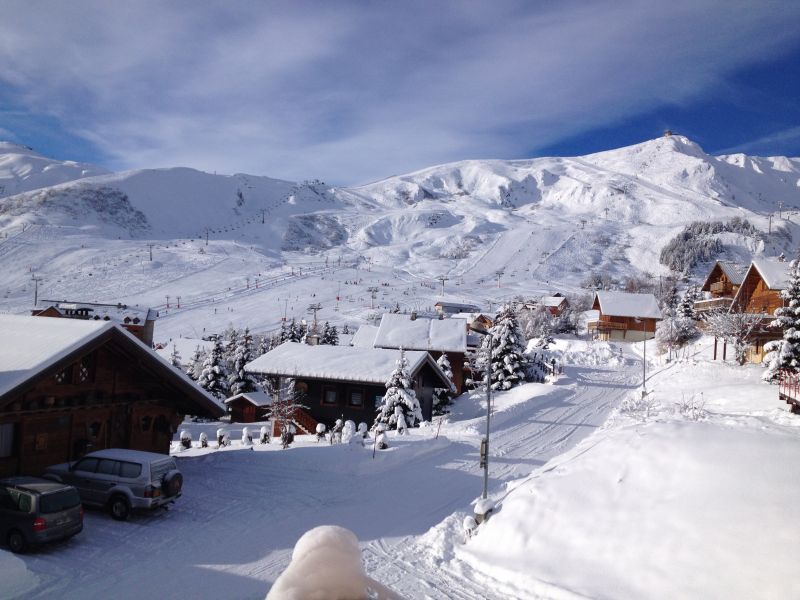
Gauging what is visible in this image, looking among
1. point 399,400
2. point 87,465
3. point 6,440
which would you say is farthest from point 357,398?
point 6,440

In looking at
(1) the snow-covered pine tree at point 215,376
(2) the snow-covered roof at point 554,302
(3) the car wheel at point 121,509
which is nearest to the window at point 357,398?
(1) the snow-covered pine tree at point 215,376

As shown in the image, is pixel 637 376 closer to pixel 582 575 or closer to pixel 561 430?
pixel 561 430

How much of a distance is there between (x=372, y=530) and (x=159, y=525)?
549 cm

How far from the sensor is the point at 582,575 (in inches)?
405

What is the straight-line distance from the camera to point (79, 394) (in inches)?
672

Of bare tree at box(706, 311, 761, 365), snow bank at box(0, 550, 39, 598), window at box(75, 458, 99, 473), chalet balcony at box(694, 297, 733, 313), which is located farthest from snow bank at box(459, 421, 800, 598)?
chalet balcony at box(694, 297, 733, 313)

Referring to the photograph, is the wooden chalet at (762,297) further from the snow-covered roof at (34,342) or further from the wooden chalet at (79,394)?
the snow-covered roof at (34,342)

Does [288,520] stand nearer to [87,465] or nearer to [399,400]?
[87,465]

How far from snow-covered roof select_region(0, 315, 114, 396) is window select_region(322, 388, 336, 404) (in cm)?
1947

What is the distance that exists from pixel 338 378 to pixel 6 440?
2005 centimetres

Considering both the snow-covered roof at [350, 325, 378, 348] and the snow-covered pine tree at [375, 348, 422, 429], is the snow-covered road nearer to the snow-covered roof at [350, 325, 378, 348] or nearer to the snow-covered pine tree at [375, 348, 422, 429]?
the snow-covered pine tree at [375, 348, 422, 429]

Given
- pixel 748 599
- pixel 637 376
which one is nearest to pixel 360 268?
pixel 637 376

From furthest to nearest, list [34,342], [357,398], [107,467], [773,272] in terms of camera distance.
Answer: [773,272], [357,398], [34,342], [107,467]

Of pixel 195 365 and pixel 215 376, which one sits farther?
pixel 195 365
